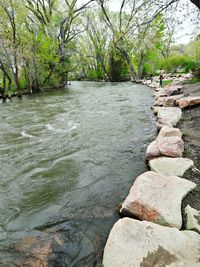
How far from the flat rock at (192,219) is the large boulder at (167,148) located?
1.55 metres

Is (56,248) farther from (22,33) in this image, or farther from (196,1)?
(22,33)

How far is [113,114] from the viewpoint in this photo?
9.04 meters

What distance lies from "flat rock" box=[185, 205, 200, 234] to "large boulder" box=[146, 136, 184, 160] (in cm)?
155

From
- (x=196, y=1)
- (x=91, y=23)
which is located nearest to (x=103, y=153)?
(x=196, y=1)

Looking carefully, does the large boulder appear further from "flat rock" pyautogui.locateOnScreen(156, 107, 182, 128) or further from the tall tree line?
the tall tree line

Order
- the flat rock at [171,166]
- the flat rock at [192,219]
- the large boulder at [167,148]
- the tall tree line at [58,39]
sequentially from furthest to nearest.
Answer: the tall tree line at [58,39]
the large boulder at [167,148]
the flat rock at [171,166]
the flat rock at [192,219]

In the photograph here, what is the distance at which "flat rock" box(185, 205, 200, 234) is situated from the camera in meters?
2.31

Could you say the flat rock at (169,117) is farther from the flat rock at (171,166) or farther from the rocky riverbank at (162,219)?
the flat rock at (171,166)

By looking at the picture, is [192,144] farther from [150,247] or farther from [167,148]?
[150,247]

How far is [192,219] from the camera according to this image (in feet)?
7.87

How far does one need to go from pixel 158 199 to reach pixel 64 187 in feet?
5.63

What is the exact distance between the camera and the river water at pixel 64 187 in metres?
2.45

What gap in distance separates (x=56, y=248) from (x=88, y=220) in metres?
0.58

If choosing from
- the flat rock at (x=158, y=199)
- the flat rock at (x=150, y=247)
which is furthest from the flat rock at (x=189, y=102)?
the flat rock at (x=150, y=247)
